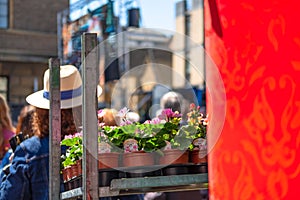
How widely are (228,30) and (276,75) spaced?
0.58 ft

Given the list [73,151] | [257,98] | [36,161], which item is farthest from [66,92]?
[257,98]

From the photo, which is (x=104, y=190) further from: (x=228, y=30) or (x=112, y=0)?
(x=112, y=0)

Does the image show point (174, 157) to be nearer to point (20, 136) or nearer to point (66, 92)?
point (66, 92)

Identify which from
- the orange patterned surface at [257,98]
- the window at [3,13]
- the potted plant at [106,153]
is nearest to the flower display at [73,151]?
the potted plant at [106,153]

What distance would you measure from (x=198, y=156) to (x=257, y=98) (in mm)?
951

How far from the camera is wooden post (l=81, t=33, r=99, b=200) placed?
7.36 ft

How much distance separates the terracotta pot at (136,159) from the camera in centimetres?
250

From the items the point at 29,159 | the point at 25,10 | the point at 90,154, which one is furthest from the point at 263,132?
the point at 25,10

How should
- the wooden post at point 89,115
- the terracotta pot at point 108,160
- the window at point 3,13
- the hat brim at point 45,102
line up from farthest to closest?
the window at point 3,13 → the hat brim at point 45,102 → the terracotta pot at point 108,160 → the wooden post at point 89,115

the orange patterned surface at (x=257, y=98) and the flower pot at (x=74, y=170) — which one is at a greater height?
the orange patterned surface at (x=257, y=98)

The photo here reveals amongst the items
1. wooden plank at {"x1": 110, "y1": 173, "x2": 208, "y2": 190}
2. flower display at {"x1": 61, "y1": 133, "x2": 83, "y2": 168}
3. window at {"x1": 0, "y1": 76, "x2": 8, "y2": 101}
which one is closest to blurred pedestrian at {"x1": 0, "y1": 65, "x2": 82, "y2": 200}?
flower display at {"x1": 61, "y1": 133, "x2": 83, "y2": 168}

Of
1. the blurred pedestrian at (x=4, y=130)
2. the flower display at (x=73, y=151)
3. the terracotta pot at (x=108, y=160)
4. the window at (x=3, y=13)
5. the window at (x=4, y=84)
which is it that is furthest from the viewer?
the window at (x=3, y=13)

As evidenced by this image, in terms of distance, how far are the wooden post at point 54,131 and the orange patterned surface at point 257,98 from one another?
0.90 m

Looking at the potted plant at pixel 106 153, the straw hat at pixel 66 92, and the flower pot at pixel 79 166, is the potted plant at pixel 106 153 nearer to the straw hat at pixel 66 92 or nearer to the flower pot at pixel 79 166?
the flower pot at pixel 79 166
